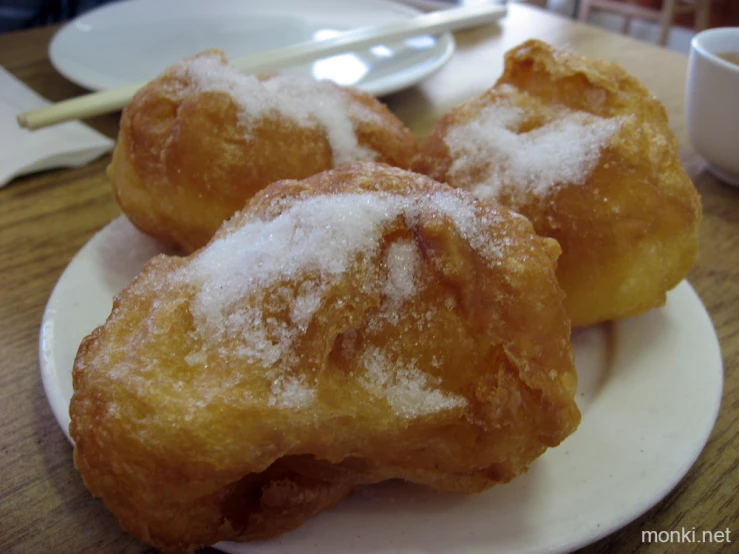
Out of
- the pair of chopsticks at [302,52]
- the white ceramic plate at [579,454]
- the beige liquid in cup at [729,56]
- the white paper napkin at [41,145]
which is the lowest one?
the white paper napkin at [41,145]

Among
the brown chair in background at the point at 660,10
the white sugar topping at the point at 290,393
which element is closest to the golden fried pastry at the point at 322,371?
the white sugar topping at the point at 290,393

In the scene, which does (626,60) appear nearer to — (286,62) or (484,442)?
(286,62)

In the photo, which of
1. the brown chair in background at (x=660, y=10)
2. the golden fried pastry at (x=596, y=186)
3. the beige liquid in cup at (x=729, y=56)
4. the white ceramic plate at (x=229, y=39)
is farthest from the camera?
the brown chair in background at (x=660, y=10)

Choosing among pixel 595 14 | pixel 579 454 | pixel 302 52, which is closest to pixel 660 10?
pixel 595 14

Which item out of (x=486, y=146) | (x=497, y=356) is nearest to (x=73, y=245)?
(x=486, y=146)

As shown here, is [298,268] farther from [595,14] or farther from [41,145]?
[595,14]

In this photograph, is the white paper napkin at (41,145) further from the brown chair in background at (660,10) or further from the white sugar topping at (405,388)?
the brown chair in background at (660,10)

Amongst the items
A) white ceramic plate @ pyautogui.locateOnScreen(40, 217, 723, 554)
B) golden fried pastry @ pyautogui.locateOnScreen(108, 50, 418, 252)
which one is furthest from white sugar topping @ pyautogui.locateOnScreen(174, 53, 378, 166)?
white ceramic plate @ pyautogui.locateOnScreen(40, 217, 723, 554)

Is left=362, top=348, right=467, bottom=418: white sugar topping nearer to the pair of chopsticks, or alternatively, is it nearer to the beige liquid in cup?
the pair of chopsticks
